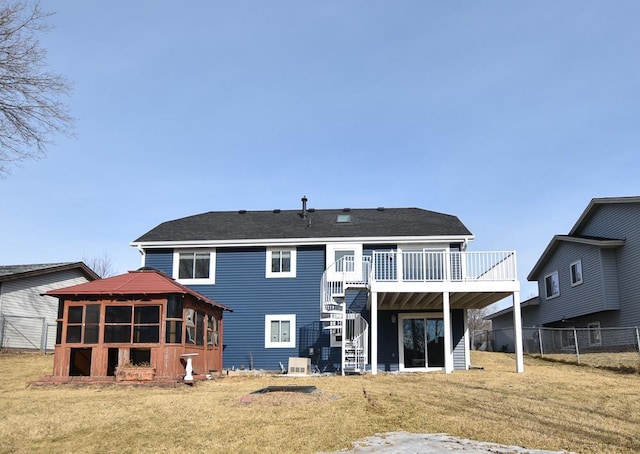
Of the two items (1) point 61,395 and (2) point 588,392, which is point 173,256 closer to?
(1) point 61,395

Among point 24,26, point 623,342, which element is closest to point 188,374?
point 24,26

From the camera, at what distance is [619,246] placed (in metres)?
23.0

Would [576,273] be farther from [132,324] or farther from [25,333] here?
[25,333]

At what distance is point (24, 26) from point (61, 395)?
11.3 m

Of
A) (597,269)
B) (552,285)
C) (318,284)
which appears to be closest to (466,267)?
(318,284)

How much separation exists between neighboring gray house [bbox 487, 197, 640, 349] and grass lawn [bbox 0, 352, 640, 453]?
30.8 feet

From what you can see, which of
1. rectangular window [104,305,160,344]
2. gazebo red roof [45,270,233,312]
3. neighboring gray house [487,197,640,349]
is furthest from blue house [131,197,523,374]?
neighboring gray house [487,197,640,349]

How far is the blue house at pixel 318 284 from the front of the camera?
20.4m

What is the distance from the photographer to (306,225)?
23141mm

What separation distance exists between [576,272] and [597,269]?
219 centimetres

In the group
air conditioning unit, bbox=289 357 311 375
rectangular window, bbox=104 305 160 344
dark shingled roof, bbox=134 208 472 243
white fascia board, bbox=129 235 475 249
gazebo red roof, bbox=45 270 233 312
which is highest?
dark shingled roof, bbox=134 208 472 243

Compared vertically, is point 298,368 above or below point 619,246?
below

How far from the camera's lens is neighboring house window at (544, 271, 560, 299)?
92.7ft

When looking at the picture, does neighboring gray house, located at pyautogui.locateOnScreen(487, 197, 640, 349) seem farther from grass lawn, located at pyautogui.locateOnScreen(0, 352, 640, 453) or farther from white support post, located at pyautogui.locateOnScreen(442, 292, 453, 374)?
grass lawn, located at pyautogui.locateOnScreen(0, 352, 640, 453)
